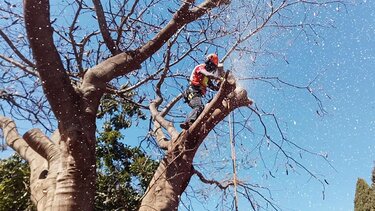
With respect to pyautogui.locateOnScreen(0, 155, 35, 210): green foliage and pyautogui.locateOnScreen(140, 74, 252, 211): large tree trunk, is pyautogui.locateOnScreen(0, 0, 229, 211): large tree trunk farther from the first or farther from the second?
Result: pyautogui.locateOnScreen(0, 155, 35, 210): green foliage

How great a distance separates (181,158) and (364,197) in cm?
1420

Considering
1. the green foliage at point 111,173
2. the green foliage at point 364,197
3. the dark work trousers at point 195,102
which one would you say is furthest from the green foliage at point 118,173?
the green foliage at point 364,197

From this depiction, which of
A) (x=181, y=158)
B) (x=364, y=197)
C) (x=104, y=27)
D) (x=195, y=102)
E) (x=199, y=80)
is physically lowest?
(x=181, y=158)

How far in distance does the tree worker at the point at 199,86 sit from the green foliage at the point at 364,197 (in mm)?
12757

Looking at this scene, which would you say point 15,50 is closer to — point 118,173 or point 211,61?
point 211,61

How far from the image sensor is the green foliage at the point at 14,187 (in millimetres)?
7020

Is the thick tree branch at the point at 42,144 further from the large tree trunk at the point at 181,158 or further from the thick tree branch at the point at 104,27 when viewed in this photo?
the thick tree branch at the point at 104,27

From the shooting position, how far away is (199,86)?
4.35m

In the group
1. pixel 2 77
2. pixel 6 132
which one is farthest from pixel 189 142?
pixel 6 132

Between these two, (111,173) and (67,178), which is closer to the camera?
(67,178)

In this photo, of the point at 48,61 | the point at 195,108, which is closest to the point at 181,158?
the point at 195,108

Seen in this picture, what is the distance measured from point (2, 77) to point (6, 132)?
2.68 feet

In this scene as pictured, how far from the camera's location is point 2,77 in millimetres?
4016

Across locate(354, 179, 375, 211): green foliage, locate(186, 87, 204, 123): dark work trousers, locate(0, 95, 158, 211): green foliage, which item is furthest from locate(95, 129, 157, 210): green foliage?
locate(354, 179, 375, 211): green foliage
